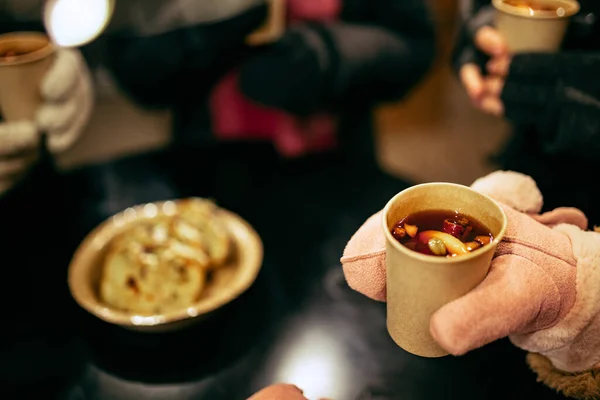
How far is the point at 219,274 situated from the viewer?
1030 mm

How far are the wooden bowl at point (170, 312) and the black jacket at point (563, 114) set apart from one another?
0.49 meters

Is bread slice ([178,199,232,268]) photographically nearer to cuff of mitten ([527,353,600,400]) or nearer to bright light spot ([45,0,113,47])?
bright light spot ([45,0,113,47])

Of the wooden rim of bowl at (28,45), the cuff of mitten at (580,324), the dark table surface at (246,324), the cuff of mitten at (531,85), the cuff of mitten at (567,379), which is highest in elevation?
the cuff of mitten at (531,85)

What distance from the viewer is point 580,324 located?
49cm

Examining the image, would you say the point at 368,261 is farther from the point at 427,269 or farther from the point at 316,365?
the point at 316,365

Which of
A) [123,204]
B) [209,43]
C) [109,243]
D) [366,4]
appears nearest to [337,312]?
[109,243]

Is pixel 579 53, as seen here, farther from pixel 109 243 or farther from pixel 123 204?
pixel 123 204

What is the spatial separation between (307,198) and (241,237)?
0.71 ft

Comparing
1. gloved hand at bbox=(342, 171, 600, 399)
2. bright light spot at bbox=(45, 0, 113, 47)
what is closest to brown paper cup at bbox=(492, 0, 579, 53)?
gloved hand at bbox=(342, 171, 600, 399)

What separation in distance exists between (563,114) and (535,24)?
15 cm

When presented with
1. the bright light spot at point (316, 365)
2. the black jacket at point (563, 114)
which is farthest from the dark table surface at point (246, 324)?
the black jacket at point (563, 114)

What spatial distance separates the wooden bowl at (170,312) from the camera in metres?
0.86

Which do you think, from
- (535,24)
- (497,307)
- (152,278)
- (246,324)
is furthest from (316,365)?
(535,24)

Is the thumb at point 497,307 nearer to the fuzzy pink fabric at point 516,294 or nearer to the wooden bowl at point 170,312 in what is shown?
the fuzzy pink fabric at point 516,294
